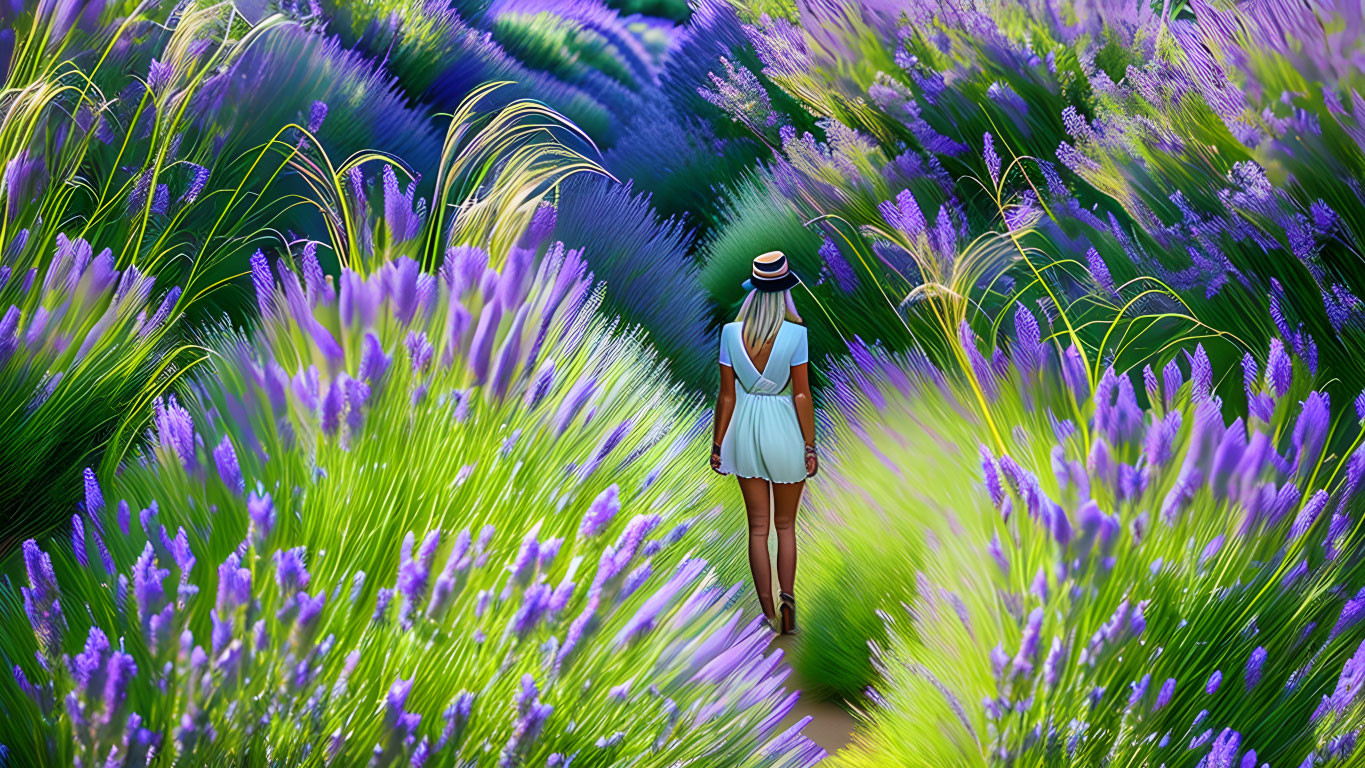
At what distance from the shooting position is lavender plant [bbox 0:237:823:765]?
58.5 inches

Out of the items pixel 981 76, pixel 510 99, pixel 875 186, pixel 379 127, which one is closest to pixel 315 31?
pixel 379 127

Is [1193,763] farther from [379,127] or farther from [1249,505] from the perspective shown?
[379,127]

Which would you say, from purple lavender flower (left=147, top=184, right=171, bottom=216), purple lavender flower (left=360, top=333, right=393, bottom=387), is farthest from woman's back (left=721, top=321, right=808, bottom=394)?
purple lavender flower (left=147, top=184, right=171, bottom=216)

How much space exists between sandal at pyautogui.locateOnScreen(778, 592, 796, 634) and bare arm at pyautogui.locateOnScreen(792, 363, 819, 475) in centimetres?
38

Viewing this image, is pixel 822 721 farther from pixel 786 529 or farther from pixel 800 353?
pixel 800 353

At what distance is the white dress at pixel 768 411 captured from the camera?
8.46ft

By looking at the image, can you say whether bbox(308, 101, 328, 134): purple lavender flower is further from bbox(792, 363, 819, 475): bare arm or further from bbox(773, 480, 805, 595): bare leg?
bbox(773, 480, 805, 595): bare leg

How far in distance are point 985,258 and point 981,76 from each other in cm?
62

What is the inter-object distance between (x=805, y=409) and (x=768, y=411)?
4.0 inches

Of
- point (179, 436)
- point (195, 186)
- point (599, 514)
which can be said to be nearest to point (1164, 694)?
point (599, 514)

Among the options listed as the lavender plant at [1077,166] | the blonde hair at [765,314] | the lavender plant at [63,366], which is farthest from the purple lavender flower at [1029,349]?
the lavender plant at [63,366]

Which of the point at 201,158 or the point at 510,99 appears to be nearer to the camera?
the point at 201,158

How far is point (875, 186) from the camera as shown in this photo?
339 centimetres

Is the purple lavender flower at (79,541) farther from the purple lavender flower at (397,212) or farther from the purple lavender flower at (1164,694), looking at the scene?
the purple lavender flower at (1164,694)
